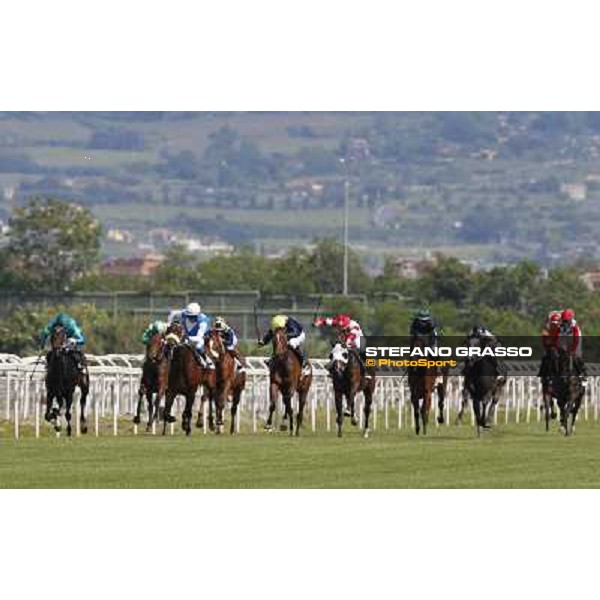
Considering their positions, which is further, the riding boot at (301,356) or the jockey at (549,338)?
the riding boot at (301,356)

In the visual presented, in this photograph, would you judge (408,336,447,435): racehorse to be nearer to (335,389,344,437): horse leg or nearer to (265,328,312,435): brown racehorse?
(335,389,344,437): horse leg

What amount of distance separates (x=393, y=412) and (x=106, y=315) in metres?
32.5

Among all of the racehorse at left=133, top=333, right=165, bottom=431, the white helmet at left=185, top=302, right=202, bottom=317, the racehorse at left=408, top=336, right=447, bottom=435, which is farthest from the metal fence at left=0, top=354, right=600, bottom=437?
the racehorse at left=408, top=336, right=447, bottom=435

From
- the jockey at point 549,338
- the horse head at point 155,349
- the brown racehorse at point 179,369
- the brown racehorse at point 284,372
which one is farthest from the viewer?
the brown racehorse at point 284,372

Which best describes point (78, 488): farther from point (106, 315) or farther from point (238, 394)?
point (106, 315)

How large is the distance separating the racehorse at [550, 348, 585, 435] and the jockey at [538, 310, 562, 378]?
89 mm

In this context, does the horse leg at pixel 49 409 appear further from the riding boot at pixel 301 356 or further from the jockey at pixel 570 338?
the jockey at pixel 570 338

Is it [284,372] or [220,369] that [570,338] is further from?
[220,369]

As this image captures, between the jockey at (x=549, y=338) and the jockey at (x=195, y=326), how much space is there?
4177 millimetres

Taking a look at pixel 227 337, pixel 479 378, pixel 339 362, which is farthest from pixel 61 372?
pixel 479 378

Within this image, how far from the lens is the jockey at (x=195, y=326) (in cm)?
3309

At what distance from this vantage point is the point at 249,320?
74062 millimetres

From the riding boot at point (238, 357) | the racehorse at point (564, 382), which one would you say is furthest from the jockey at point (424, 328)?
the riding boot at point (238, 357)

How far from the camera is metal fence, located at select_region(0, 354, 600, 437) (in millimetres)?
34688
